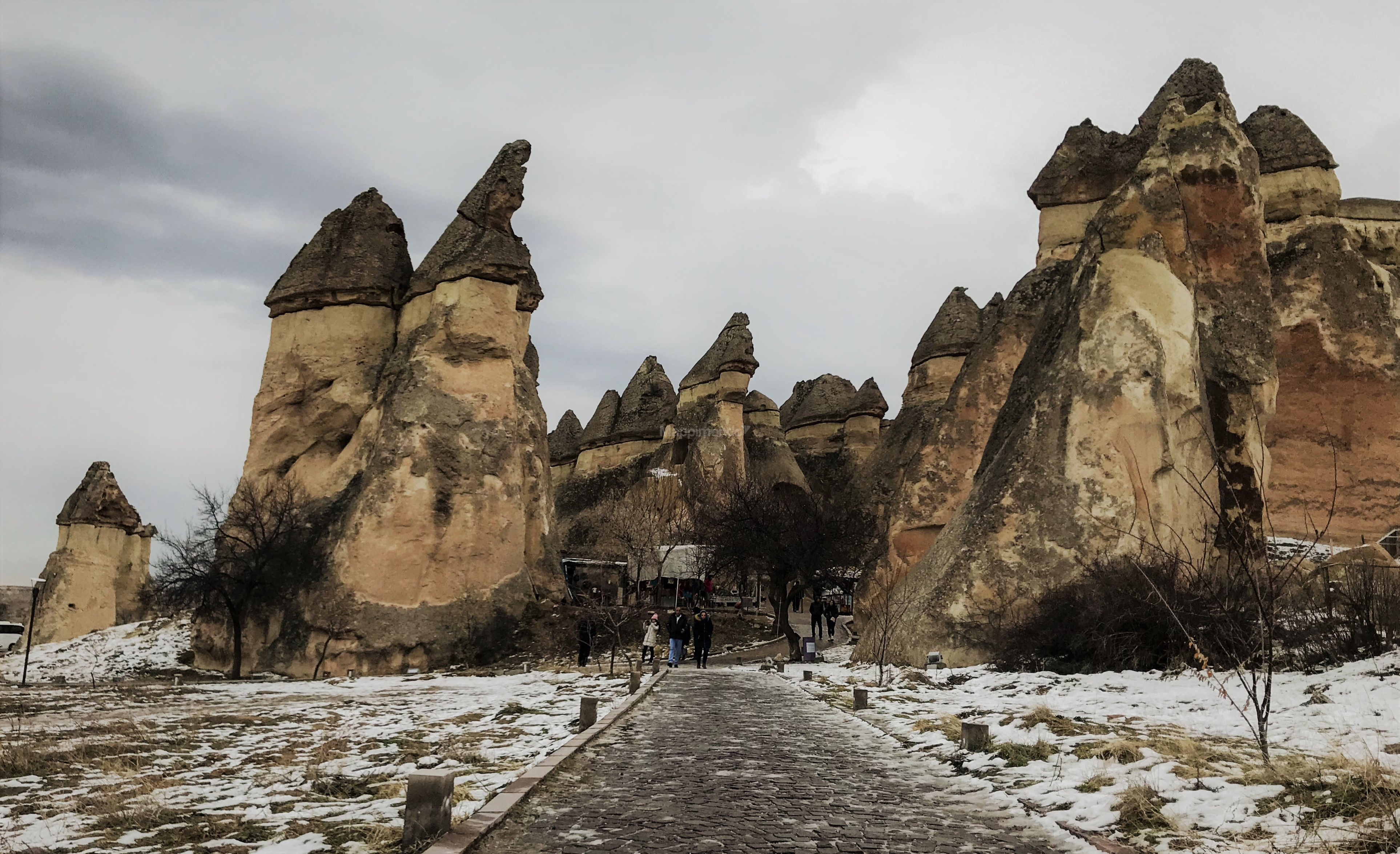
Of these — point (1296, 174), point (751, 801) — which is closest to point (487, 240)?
point (1296, 174)

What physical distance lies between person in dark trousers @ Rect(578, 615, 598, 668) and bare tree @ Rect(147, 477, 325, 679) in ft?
22.7

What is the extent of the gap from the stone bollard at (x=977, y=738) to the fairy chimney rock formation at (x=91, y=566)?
3644 centimetres

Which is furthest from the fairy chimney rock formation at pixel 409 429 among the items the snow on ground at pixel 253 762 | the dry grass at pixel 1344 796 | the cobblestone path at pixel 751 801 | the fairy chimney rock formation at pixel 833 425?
the fairy chimney rock formation at pixel 833 425

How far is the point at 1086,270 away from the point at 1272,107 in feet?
45.2

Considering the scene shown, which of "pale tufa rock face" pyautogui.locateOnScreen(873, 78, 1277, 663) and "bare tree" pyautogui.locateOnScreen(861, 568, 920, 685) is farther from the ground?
"pale tufa rock face" pyautogui.locateOnScreen(873, 78, 1277, 663)

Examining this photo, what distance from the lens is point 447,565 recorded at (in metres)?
23.4

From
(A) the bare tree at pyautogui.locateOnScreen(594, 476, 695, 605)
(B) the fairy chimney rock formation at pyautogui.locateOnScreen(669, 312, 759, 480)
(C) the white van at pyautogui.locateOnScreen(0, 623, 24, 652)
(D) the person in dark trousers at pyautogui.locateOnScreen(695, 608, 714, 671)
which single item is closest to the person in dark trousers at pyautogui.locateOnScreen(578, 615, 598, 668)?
(D) the person in dark trousers at pyautogui.locateOnScreen(695, 608, 714, 671)

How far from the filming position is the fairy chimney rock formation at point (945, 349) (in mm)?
32906

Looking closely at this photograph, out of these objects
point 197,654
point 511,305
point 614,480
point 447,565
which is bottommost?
point 197,654

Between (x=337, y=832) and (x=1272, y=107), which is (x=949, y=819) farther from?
(x=1272, y=107)

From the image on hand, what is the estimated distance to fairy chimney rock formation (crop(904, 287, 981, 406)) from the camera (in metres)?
32.9

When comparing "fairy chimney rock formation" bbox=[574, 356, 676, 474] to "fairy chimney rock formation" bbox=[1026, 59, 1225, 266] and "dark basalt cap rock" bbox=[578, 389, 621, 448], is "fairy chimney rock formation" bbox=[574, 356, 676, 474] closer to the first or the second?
"dark basalt cap rock" bbox=[578, 389, 621, 448]

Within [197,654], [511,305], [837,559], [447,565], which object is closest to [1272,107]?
[837,559]

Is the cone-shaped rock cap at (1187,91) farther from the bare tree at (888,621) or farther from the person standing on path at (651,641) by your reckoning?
the person standing on path at (651,641)
